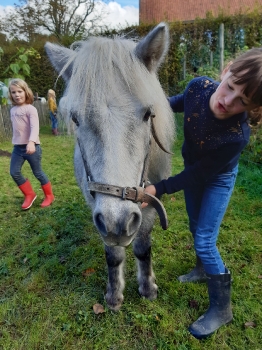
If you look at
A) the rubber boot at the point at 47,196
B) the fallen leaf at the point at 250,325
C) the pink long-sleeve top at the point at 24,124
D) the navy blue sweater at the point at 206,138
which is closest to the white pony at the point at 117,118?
the navy blue sweater at the point at 206,138

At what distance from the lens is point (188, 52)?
9430mm

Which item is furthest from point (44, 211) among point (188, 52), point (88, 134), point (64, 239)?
point (188, 52)

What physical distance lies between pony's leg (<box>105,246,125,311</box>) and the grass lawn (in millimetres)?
71

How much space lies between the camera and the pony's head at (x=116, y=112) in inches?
55.4

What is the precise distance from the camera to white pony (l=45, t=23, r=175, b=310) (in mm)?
1403

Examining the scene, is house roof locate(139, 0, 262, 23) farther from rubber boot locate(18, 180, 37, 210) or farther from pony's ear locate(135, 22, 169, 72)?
pony's ear locate(135, 22, 169, 72)

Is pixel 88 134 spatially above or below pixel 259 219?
above

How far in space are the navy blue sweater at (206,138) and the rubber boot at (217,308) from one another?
0.82m

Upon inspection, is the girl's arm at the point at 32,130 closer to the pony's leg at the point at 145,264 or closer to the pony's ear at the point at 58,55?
the pony's ear at the point at 58,55

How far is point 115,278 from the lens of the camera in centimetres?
234

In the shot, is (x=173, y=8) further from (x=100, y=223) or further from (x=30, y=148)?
(x=100, y=223)

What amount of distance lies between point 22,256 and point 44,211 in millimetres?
1067

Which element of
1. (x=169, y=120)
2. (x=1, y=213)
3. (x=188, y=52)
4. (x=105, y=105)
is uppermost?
(x=188, y=52)

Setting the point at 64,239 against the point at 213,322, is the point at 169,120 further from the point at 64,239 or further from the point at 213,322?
the point at 64,239
